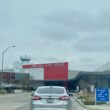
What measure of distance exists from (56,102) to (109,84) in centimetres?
10807

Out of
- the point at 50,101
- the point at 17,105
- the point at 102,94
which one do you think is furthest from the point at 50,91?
the point at 17,105

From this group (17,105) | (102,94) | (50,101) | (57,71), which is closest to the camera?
(50,101)

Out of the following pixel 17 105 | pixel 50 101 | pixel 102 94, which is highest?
pixel 102 94

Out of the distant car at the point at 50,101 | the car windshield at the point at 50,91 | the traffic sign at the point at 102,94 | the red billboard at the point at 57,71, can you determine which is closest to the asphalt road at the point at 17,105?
the car windshield at the point at 50,91

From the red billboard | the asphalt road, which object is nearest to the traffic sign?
the asphalt road

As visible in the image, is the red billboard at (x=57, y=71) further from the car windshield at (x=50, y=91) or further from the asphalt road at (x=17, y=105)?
the car windshield at (x=50, y=91)

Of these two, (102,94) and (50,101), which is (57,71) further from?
(50,101)

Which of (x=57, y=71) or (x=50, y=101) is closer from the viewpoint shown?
(x=50, y=101)

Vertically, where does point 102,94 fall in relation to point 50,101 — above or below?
above

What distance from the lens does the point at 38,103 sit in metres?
21.0

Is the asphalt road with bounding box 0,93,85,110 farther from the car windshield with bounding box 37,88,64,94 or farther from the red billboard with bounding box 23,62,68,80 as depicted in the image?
the red billboard with bounding box 23,62,68,80

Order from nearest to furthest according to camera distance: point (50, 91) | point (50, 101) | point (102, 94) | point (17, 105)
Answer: point (50, 101) < point (50, 91) < point (102, 94) < point (17, 105)

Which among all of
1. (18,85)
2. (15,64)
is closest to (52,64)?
(18,85)

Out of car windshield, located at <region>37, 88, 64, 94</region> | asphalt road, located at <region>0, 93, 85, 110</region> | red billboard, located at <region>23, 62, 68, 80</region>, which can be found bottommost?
asphalt road, located at <region>0, 93, 85, 110</region>
